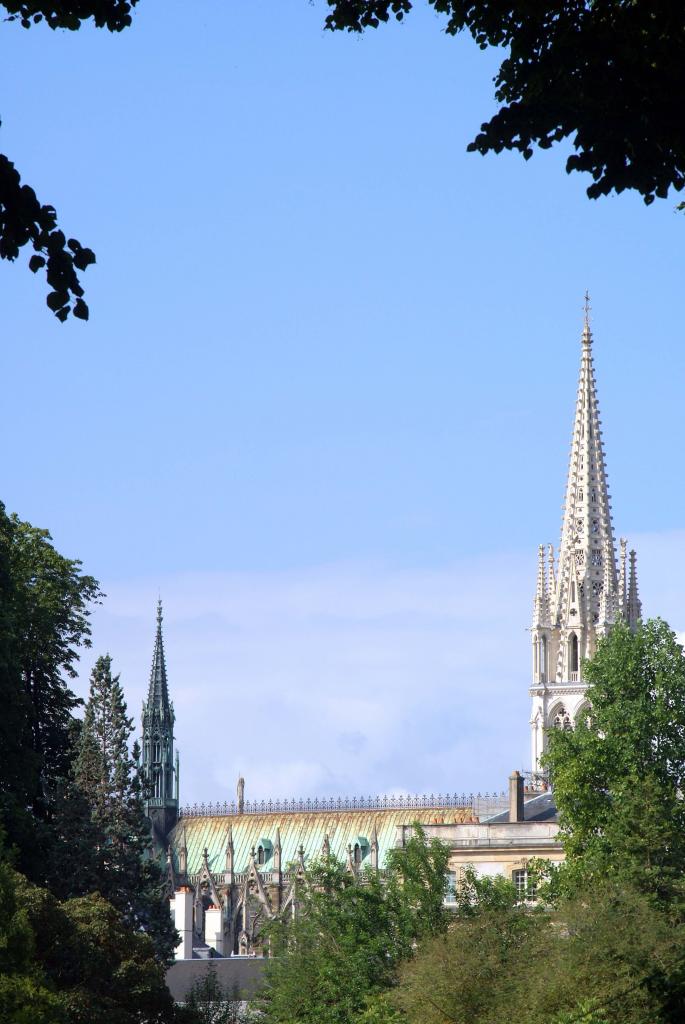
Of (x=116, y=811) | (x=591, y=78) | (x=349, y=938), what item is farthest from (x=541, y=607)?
(x=591, y=78)

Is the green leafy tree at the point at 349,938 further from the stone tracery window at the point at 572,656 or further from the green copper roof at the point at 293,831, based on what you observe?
the stone tracery window at the point at 572,656

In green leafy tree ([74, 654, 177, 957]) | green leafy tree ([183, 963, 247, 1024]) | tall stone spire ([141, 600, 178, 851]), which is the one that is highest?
tall stone spire ([141, 600, 178, 851])

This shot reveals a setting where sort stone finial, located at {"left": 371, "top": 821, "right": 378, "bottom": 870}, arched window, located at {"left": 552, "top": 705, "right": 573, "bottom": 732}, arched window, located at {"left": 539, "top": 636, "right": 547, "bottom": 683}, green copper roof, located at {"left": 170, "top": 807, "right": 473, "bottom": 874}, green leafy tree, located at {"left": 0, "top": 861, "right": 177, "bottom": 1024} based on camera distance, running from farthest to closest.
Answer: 1. arched window, located at {"left": 539, "top": 636, "right": 547, "bottom": 683}
2. arched window, located at {"left": 552, "top": 705, "right": 573, "bottom": 732}
3. green copper roof, located at {"left": 170, "top": 807, "right": 473, "bottom": 874}
4. stone finial, located at {"left": 371, "top": 821, "right": 378, "bottom": 870}
5. green leafy tree, located at {"left": 0, "top": 861, "right": 177, "bottom": 1024}

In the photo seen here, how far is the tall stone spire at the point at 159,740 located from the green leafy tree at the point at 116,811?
6799cm

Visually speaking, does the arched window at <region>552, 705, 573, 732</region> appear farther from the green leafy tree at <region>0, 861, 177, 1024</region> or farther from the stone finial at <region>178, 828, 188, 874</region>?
the green leafy tree at <region>0, 861, 177, 1024</region>

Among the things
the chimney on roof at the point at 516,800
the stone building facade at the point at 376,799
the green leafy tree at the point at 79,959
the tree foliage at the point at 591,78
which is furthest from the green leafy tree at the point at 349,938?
the stone building facade at the point at 376,799

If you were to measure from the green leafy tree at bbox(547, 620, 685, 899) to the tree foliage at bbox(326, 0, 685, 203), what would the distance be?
141 feet

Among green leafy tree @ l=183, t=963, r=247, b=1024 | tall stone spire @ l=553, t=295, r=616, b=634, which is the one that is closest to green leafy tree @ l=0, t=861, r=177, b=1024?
green leafy tree @ l=183, t=963, r=247, b=1024

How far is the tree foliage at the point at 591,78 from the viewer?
68.0 ft

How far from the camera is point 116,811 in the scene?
71500mm

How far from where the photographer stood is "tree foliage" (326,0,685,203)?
20734mm

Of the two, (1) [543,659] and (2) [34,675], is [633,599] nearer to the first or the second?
(1) [543,659]

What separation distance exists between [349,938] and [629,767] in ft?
55.6

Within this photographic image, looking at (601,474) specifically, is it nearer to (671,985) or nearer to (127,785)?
(127,785)
